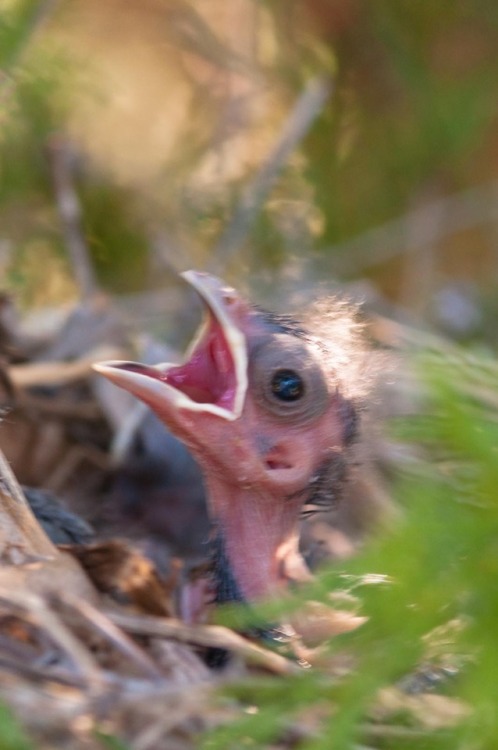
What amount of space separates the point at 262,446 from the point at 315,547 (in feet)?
1.34

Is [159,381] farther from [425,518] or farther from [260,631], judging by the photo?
[425,518]

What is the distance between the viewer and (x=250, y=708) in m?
0.80

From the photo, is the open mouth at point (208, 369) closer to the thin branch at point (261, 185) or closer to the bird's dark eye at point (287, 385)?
the bird's dark eye at point (287, 385)

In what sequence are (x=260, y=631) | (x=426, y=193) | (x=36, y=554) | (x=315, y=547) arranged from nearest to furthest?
(x=36, y=554)
(x=260, y=631)
(x=315, y=547)
(x=426, y=193)

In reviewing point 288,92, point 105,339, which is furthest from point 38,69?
point 288,92

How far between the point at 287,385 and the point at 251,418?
0.06 metres

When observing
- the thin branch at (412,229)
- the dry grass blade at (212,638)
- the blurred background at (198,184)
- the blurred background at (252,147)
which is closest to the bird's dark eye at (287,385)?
the blurred background at (198,184)

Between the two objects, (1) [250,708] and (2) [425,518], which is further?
(1) [250,708]

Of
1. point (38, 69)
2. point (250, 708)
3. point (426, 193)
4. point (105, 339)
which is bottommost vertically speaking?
point (250, 708)

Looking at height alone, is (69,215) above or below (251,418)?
above

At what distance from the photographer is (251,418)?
124 centimetres

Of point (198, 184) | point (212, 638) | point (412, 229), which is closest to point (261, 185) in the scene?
point (198, 184)

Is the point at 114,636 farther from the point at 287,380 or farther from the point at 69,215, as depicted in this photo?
the point at 69,215

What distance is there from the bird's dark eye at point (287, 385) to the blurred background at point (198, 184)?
301 mm
